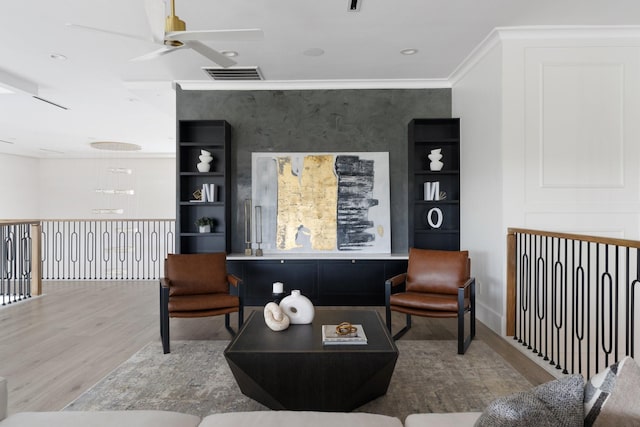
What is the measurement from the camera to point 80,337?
12.8ft

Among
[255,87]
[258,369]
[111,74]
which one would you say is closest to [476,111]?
[255,87]

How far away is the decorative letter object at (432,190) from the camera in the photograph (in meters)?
5.04

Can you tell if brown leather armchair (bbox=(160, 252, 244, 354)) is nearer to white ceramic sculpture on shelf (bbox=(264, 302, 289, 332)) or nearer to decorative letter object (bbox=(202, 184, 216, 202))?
white ceramic sculpture on shelf (bbox=(264, 302, 289, 332))

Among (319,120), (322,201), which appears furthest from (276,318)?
(319,120)

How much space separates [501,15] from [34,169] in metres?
12.8

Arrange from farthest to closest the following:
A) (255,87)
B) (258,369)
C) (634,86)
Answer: (255,87), (634,86), (258,369)

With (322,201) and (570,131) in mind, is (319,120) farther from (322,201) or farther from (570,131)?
(570,131)

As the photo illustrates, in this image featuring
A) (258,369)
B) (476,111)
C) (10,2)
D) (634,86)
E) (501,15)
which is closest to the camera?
(258,369)

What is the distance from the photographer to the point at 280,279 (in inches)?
197

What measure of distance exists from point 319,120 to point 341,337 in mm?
3548

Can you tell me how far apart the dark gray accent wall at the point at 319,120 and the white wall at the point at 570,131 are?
1560mm

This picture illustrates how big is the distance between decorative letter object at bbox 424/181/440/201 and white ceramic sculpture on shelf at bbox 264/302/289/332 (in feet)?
9.53

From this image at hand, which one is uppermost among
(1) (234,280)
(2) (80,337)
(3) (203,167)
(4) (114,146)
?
(4) (114,146)

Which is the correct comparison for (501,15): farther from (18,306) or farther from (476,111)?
(18,306)
